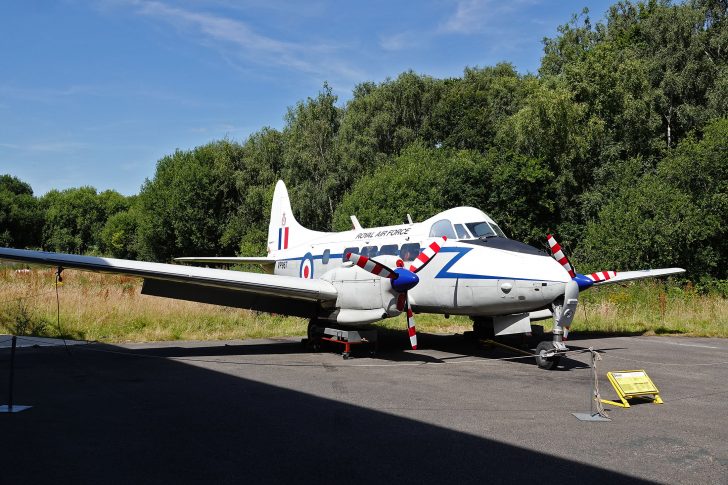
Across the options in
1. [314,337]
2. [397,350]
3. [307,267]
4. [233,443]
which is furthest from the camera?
[307,267]

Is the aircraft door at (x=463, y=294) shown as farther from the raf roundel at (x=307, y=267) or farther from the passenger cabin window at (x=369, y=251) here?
the raf roundel at (x=307, y=267)

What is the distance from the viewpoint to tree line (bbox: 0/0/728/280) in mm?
29703

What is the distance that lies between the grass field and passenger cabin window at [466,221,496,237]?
6.78 metres

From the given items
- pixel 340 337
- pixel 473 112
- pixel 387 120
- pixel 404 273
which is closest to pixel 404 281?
pixel 404 273

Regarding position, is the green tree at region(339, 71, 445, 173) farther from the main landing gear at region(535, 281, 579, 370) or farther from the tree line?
the main landing gear at region(535, 281, 579, 370)

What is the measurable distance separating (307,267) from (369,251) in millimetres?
3085

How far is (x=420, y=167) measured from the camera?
139 ft

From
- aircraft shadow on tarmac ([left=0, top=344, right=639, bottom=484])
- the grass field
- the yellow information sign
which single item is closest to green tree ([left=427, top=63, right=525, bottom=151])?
the grass field

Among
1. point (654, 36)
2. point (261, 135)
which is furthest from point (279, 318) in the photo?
point (261, 135)

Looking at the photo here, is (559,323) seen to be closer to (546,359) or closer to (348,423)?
(546,359)

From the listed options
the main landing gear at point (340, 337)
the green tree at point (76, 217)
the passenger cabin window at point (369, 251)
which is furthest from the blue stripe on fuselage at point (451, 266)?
the green tree at point (76, 217)

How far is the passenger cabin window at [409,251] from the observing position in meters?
14.1

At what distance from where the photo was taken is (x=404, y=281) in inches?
494


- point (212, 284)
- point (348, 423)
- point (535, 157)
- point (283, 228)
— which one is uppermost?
point (535, 157)
